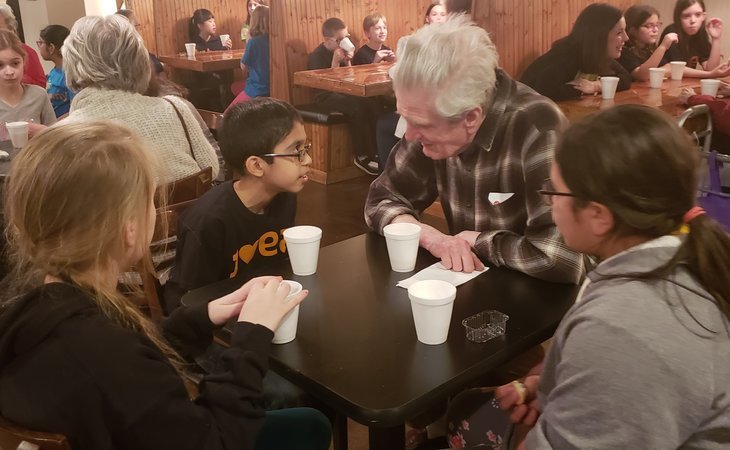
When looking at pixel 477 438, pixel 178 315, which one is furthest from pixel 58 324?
pixel 477 438

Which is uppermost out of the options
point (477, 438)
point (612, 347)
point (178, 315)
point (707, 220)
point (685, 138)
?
point (685, 138)

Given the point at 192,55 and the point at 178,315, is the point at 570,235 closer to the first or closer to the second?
the point at 178,315

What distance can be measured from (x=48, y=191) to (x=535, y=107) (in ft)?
4.00

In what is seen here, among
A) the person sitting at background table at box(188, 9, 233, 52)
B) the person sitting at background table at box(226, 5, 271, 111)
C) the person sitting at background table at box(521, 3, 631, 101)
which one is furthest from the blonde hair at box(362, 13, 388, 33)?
the person sitting at background table at box(188, 9, 233, 52)

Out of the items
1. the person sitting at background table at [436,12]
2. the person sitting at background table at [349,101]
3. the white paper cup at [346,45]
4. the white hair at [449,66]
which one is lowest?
the person sitting at background table at [349,101]

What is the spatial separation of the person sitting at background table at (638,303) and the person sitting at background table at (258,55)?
4540 millimetres

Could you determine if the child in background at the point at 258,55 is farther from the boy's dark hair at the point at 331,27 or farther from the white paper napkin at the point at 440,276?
the white paper napkin at the point at 440,276

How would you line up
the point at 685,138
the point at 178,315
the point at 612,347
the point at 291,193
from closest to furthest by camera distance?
the point at 612,347, the point at 685,138, the point at 178,315, the point at 291,193

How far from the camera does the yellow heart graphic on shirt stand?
195 centimetres

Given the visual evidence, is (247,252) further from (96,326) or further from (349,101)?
(349,101)

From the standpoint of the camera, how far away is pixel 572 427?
3.08 ft

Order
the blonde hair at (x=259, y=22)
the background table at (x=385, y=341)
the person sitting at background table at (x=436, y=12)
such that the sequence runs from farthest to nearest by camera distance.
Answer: the person sitting at background table at (x=436, y=12)
the blonde hair at (x=259, y=22)
the background table at (x=385, y=341)

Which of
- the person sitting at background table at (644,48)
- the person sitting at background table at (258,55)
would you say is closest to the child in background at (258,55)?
the person sitting at background table at (258,55)

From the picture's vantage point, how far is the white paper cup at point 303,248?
1.61m
